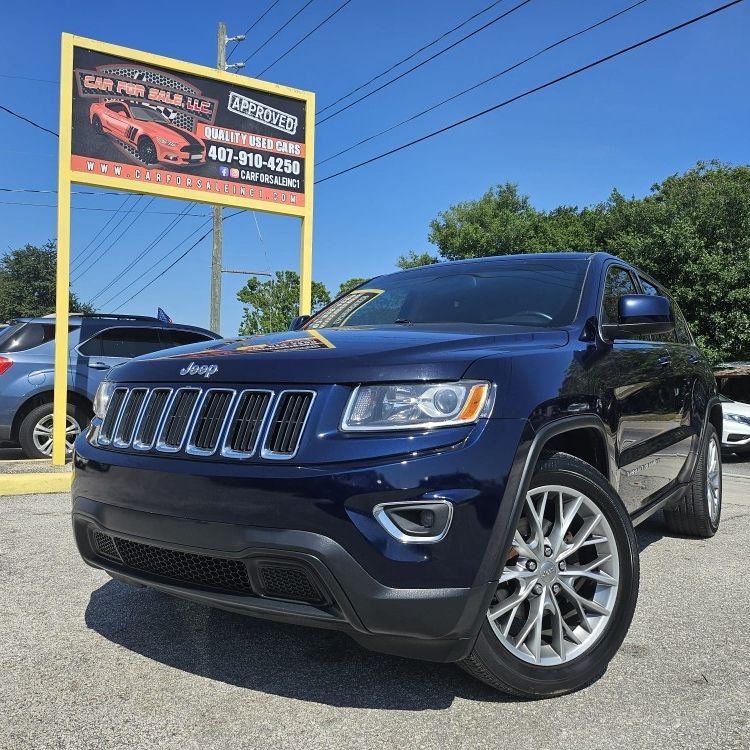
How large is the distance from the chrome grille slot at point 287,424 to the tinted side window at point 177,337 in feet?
21.9

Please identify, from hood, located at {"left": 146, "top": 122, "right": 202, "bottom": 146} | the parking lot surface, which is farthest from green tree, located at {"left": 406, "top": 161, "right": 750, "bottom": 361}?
the parking lot surface

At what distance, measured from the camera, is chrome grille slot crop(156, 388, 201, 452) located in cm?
259

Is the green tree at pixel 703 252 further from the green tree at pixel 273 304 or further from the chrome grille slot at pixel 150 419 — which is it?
the chrome grille slot at pixel 150 419

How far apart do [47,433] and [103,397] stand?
564cm

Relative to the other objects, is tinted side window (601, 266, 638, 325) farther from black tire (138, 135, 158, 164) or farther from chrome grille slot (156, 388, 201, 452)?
black tire (138, 135, 158, 164)

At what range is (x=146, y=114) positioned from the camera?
8.15 meters

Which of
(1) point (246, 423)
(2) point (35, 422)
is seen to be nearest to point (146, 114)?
(2) point (35, 422)

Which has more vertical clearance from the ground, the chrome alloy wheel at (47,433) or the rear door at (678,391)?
the rear door at (678,391)

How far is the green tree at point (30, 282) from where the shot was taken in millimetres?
49469

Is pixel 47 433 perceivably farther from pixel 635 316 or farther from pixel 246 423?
pixel 635 316

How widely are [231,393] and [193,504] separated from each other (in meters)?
0.38

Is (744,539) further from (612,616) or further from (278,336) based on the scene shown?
(278,336)

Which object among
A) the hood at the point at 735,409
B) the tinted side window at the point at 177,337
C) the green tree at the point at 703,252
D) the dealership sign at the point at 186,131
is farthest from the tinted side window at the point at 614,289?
the green tree at the point at 703,252

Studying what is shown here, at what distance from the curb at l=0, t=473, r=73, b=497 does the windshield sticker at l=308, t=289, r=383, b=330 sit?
345cm
